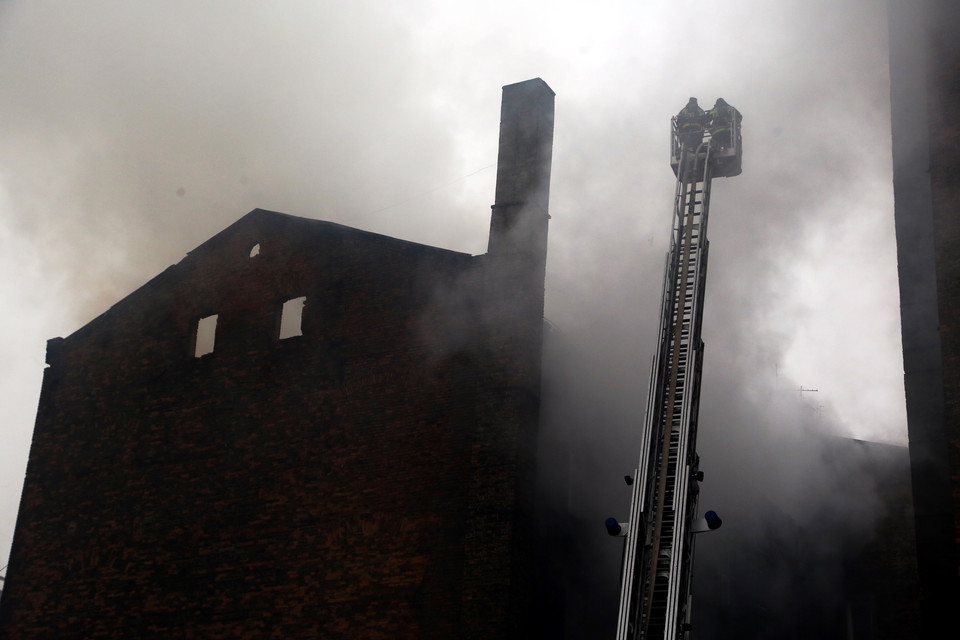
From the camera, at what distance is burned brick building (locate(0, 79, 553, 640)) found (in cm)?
1327

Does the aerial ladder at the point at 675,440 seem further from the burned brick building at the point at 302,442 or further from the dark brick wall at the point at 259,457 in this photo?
the dark brick wall at the point at 259,457

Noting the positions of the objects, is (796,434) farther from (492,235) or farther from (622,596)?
(622,596)

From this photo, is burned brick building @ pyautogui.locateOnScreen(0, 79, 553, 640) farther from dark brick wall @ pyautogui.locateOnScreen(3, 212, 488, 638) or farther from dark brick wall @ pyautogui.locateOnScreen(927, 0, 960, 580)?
Result: dark brick wall @ pyautogui.locateOnScreen(927, 0, 960, 580)

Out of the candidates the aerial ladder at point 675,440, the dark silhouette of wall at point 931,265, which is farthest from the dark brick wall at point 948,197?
the aerial ladder at point 675,440

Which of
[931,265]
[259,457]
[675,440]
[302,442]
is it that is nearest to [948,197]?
[931,265]

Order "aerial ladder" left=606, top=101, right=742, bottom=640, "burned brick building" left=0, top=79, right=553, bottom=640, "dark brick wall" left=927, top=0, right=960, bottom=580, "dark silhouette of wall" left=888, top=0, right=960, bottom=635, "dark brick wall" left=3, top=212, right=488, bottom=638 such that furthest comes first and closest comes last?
1. "dark brick wall" left=3, top=212, right=488, bottom=638
2. "burned brick building" left=0, top=79, right=553, bottom=640
3. "dark brick wall" left=927, top=0, right=960, bottom=580
4. "dark silhouette of wall" left=888, top=0, right=960, bottom=635
5. "aerial ladder" left=606, top=101, right=742, bottom=640

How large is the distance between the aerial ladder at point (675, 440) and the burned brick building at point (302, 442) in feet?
6.45

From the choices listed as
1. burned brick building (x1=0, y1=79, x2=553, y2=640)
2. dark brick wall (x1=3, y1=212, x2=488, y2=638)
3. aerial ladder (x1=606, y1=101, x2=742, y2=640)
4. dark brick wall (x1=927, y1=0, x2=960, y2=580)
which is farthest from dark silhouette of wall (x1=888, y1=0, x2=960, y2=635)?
dark brick wall (x1=3, y1=212, x2=488, y2=638)

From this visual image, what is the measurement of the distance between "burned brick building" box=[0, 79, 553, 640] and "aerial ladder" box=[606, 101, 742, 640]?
1.97m

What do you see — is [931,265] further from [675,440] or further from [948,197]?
[675,440]

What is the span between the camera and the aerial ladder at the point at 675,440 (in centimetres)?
1035

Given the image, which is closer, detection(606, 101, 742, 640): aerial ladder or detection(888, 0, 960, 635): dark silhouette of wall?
detection(606, 101, 742, 640): aerial ladder

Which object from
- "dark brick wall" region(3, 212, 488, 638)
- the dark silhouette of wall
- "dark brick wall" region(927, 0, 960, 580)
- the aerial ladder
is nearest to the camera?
the aerial ladder

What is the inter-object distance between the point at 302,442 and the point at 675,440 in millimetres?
5496
